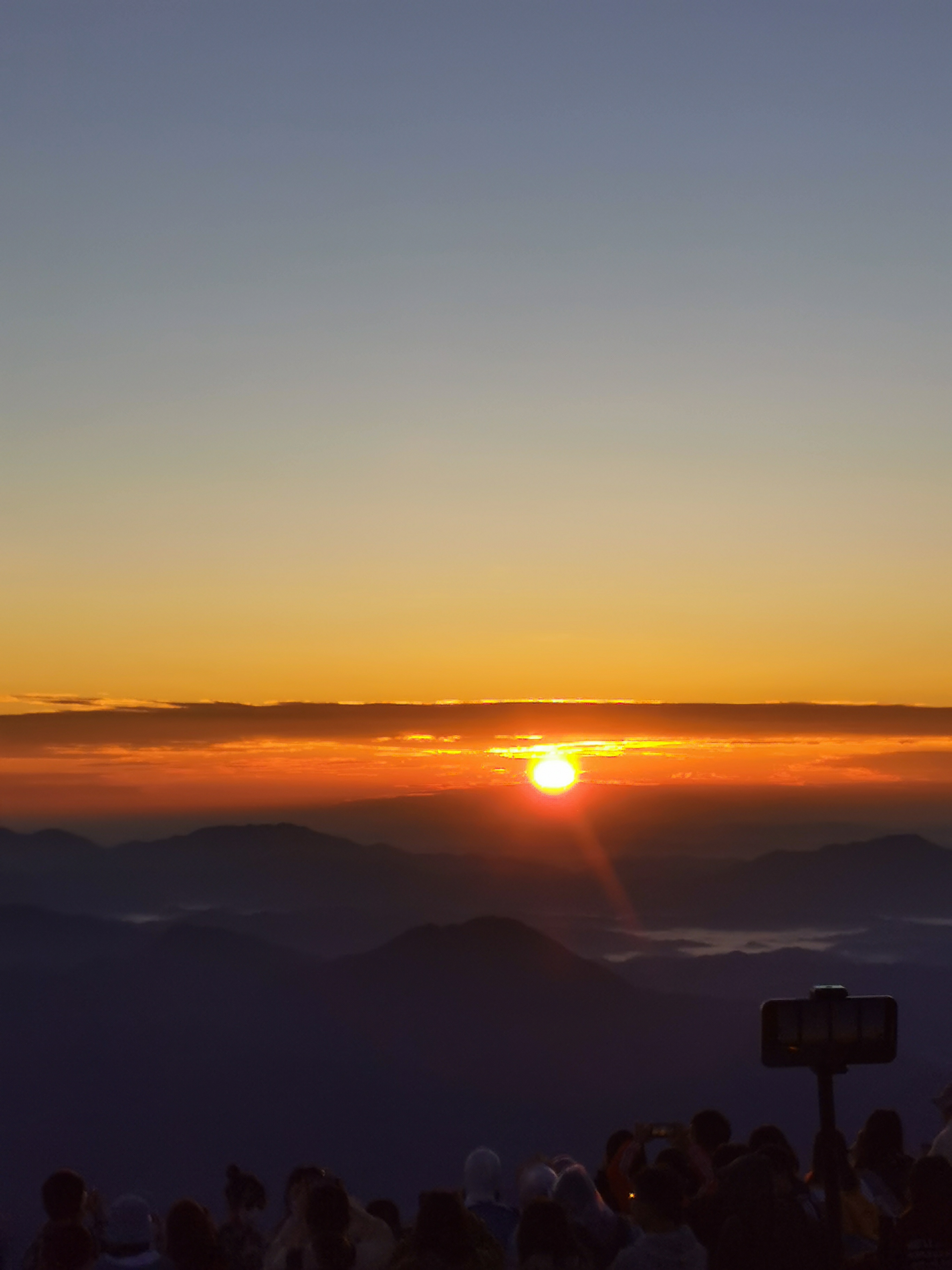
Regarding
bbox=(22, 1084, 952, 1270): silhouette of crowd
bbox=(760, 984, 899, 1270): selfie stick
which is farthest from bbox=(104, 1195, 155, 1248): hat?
bbox=(760, 984, 899, 1270): selfie stick

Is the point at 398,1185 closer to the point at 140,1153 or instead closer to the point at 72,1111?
the point at 140,1153

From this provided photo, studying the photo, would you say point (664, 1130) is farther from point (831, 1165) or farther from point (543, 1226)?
point (543, 1226)

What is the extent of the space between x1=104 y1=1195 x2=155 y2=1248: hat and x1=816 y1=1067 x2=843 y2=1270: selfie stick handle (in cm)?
286

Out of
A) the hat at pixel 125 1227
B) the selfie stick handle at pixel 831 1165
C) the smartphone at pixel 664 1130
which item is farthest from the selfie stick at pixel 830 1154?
the hat at pixel 125 1227

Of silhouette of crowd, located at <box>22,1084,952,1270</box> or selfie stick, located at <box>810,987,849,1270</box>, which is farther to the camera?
selfie stick, located at <box>810,987,849,1270</box>

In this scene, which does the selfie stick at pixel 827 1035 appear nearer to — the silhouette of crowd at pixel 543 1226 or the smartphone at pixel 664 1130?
the silhouette of crowd at pixel 543 1226

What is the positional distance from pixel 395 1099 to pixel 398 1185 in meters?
28.1

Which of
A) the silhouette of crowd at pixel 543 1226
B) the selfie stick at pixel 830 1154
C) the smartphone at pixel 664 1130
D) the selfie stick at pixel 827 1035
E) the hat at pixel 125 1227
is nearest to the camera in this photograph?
the silhouette of crowd at pixel 543 1226

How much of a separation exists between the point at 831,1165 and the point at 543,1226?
5.12 ft

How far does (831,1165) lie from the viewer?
19.6 feet

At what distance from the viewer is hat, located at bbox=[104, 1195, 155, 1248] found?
5492mm

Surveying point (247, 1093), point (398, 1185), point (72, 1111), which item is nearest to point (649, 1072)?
point (398, 1185)

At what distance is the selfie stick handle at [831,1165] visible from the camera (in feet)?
19.1

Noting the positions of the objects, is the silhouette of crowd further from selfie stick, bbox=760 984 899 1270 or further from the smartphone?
the smartphone
